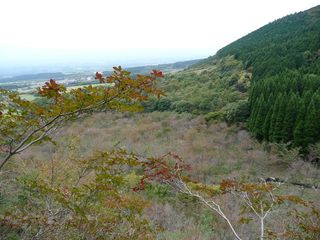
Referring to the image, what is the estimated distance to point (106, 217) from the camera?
5.88 metres

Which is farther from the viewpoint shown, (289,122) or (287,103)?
(287,103)

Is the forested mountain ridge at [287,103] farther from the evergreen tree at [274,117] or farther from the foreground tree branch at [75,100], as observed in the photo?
the foreground tree branch at [75,100]

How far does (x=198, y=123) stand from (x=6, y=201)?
2756 cm

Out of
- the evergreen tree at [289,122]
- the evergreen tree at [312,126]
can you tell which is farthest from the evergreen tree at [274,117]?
the evergreen tree at [312,126]

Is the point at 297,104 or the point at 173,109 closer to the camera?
the point at 297,104

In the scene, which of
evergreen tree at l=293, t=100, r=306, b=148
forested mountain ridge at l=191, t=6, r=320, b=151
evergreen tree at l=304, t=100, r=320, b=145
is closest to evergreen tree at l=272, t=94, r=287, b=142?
forested mountain ridge at l=191, t=6, r=320, b=151

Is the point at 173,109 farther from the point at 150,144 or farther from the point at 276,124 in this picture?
the point at 276,124

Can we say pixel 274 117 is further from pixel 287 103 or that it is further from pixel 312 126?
pixel 312 126

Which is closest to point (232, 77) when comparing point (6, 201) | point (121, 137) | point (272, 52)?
point (272, 52)

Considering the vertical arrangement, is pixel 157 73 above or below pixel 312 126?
above

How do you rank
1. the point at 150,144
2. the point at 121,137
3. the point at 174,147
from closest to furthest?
the point at 174,147, the point at 150,144, the point at 121,137

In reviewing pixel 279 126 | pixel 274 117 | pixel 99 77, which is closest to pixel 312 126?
pixel 279 126

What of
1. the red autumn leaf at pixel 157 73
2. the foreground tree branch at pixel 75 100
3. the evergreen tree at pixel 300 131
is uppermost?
the red autumn leaf at pixel 157 73

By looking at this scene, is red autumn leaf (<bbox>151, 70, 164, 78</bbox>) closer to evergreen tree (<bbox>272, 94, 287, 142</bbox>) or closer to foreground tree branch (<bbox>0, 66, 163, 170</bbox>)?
foreground tree branch (<bbox>0, 66, 163, 170</bbox>)
